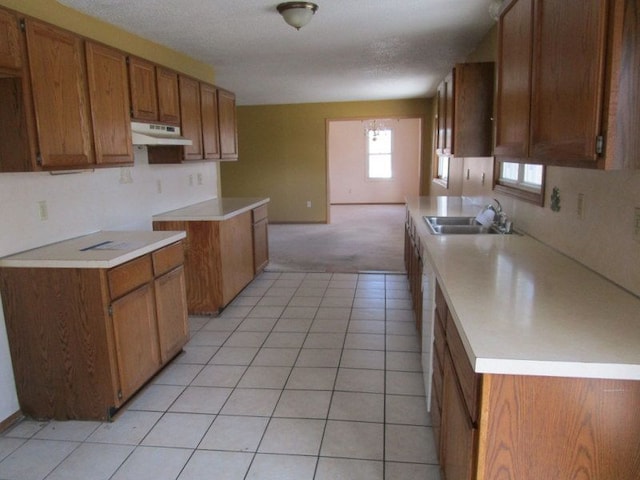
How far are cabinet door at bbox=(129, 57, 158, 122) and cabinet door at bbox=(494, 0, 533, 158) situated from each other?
2.31m

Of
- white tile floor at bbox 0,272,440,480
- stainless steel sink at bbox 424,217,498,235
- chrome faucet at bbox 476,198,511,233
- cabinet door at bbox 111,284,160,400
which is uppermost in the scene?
chrome faucet at bbox 476,198,511,233

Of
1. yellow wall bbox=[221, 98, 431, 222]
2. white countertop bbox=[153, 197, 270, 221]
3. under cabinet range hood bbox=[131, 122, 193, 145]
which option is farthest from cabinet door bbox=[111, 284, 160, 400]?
yellow wall bbox=[221, 98, 431, 222]

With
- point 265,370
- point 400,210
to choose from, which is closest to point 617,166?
point 265,370

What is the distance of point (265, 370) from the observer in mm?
2938

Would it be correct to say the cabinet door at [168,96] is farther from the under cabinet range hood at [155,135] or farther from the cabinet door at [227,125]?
the cabinet door at [227,125]

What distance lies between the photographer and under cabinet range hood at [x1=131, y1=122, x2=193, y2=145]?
3047mm

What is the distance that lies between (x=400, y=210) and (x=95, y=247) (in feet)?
28.8

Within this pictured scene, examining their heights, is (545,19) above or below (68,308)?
above

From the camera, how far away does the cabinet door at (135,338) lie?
2398mm

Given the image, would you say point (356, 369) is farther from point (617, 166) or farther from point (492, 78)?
point (492, 78)

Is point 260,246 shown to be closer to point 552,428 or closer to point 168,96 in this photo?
point 168,96

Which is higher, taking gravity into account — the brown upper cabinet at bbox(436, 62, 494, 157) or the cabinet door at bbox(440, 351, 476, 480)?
the brown upper cabinet at bbox(436, 62, 494, 157)

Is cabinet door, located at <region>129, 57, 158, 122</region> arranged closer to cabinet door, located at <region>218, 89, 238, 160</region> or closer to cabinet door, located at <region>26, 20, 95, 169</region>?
cabinet door, located at <region>26, 20, 95, 169</region>

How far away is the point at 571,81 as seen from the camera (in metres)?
1.31
